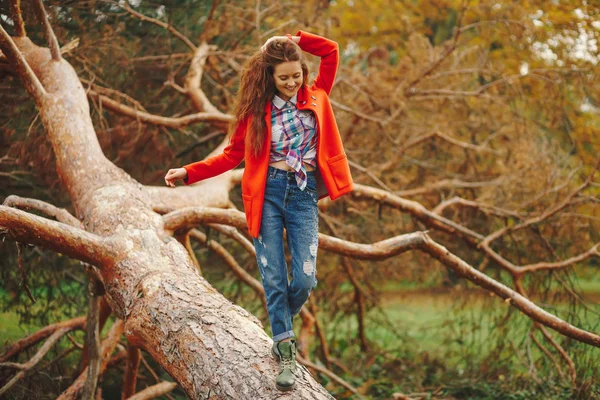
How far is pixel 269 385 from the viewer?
2.53 m

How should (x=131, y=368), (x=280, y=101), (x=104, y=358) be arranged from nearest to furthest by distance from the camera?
(x=280, y=101) → (x=104, y=358) → (x=131, y=368)

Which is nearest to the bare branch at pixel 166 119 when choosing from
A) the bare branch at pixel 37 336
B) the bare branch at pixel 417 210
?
the bare branch at pixel 417 210

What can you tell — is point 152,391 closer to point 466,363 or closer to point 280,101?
point 280,101

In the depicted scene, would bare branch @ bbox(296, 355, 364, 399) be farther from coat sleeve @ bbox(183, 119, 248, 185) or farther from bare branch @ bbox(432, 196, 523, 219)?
coat sleeve @ bbox(183, 119, 248, 185)

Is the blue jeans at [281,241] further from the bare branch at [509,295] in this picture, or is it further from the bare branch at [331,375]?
the bare branch at [331,375]

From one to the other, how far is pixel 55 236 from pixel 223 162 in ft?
3.34

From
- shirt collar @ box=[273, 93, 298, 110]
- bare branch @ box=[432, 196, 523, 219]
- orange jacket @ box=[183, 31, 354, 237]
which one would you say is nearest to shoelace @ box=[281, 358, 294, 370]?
orange jacket @ box=[183, 31, 354, 237]

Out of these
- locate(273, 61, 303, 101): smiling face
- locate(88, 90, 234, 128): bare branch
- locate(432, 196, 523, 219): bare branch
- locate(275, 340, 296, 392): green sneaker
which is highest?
locate(273, 61, 303, 101): smiling face

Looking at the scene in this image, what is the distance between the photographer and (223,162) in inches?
117

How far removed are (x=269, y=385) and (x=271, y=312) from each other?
1.07 ft

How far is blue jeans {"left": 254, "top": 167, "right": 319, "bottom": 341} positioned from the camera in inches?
107

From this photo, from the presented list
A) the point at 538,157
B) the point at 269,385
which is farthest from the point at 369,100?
the point at 269,385

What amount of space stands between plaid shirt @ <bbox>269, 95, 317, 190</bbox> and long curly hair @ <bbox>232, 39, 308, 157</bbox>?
0.06m

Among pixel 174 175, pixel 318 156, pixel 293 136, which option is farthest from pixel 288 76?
pixel 174 175
